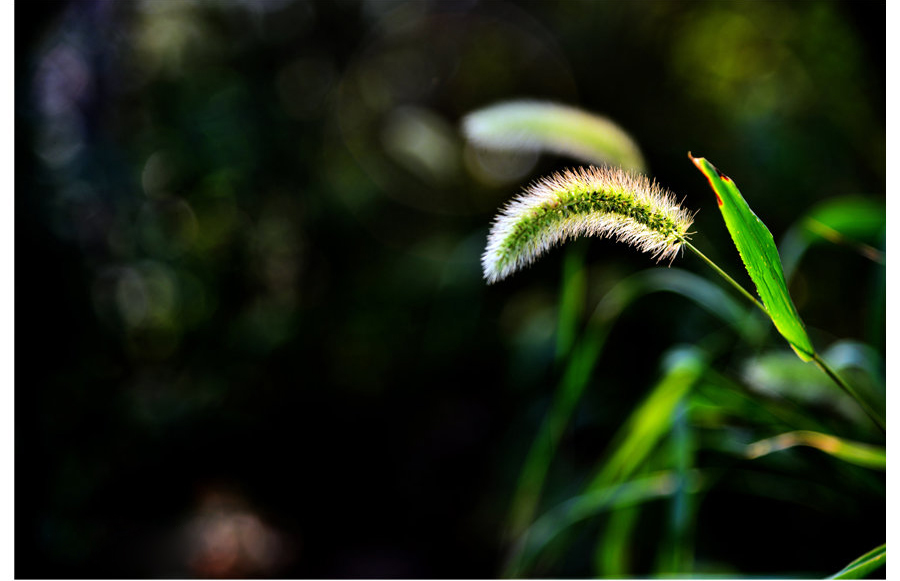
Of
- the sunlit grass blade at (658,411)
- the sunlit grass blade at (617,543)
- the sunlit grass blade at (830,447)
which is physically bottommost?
the sunlit grass blade at (617,543)

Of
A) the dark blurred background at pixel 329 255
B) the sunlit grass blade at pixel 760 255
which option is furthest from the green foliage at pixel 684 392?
the dark blurred background at pixel 329 255

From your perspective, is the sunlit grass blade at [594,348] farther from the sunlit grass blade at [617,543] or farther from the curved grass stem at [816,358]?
the curved grass stem at [816,358]

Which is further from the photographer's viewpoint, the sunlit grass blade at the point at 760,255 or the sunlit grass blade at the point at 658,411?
the sunlit grass blade at the point at 658,411

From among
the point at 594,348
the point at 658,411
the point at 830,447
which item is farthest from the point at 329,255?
the point at 830,447

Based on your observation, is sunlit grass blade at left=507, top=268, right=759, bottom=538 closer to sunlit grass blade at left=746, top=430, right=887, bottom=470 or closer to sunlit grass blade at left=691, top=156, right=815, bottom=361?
sunlit grass blade at left=746, top=430, right=887, bottom=470

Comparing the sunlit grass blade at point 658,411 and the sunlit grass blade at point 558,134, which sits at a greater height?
the sunlit grass blade at point 558,134

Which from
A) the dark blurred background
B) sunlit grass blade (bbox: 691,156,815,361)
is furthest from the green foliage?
the dark blurred background

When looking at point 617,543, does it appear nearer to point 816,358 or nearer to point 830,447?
point 830,447
